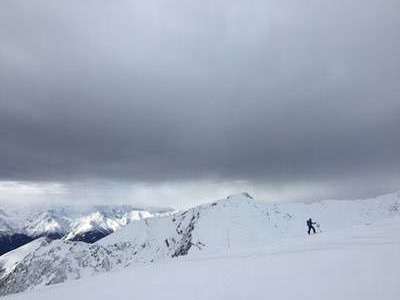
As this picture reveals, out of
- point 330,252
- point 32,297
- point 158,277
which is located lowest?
point 32,297

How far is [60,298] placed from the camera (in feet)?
33.9

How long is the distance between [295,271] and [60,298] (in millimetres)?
6545

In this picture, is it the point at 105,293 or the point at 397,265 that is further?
the point at 105,293

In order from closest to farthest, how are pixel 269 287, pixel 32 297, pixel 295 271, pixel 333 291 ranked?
pixel 333 291 < pixel 269 287 < pixel 295 271 < pixel 32 297

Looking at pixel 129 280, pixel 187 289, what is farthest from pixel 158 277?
pixel 187 289

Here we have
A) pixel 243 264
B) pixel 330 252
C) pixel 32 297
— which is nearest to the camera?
pixel 330 252

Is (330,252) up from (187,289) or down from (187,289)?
up

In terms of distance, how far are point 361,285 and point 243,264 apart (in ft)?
14.2

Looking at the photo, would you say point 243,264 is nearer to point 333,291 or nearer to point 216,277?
point 216,277

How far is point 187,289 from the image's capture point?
28.5ft

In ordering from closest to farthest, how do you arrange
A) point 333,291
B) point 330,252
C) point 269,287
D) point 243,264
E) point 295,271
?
point 333,291
point 269,287
point 295,271
point 330,252
point 243,264

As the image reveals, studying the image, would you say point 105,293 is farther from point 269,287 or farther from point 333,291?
point 333,291

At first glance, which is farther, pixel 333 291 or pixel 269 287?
pixel 269 287

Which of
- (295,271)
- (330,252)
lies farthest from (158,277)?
(330,252)
